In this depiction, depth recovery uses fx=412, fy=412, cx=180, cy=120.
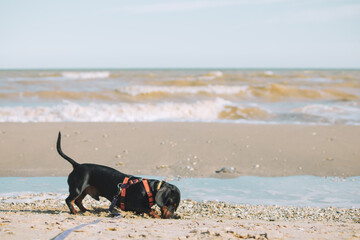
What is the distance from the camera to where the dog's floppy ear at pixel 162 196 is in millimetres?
3996

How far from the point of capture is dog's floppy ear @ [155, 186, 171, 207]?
3996mm

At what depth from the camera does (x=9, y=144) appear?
7.58m

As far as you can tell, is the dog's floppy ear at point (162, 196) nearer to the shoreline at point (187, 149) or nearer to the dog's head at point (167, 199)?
the dog's head at point (167, 199)

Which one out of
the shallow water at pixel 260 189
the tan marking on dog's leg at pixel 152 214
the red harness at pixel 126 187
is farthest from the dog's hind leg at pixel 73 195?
the shallow water at pixel 260 189

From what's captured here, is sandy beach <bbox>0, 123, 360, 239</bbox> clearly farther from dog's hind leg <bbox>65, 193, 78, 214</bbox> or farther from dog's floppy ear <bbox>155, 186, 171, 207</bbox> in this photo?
dog's floppy ear <bbox>155, 186, 171, 207</bbox>

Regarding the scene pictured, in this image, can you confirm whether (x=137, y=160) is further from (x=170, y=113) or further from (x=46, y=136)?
(x=170, y=113)

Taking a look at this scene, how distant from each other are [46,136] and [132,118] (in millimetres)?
4185

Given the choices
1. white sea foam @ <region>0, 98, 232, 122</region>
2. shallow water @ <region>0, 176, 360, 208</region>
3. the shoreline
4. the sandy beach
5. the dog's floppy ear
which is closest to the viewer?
the sandy beach

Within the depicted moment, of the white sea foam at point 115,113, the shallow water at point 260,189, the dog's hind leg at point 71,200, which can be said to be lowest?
the shallow water at point 260,189

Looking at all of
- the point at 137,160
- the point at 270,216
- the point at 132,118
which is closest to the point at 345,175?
the point at 270,216

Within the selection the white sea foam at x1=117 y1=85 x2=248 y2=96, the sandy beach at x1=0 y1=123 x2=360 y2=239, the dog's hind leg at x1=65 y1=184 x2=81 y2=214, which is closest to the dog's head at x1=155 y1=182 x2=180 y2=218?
the sandy beach at x1=0 y1=123 x2=360 y2=239

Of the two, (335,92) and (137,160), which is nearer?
(137,160)

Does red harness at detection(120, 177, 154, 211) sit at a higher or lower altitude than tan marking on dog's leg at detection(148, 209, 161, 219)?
higher

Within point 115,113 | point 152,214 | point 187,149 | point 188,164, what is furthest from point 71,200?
point 115,113
